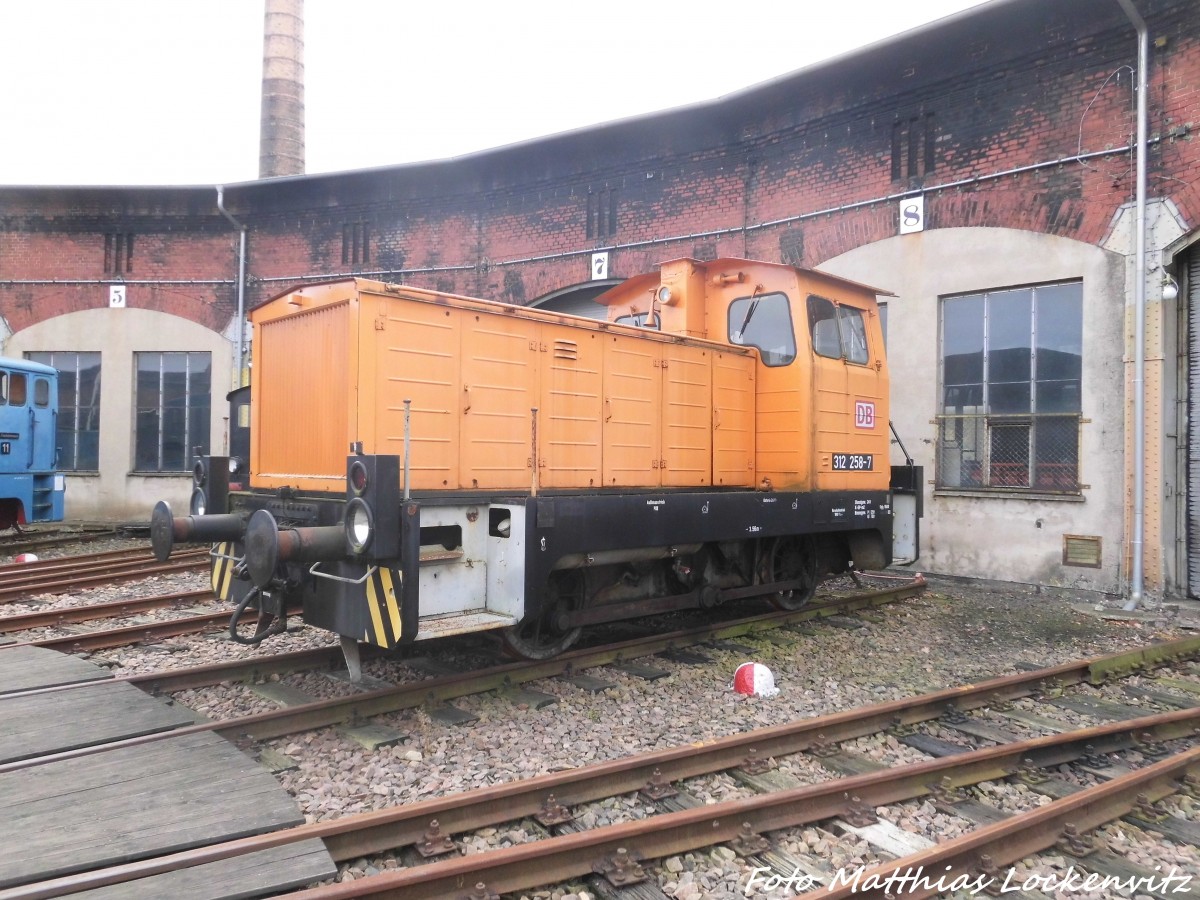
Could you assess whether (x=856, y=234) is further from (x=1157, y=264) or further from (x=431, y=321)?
(x=431, y=321)

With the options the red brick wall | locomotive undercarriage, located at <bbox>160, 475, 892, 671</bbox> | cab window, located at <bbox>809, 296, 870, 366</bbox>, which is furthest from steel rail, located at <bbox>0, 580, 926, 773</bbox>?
the red brick wall

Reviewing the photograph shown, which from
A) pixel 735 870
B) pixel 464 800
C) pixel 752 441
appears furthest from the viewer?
pixel 752 441

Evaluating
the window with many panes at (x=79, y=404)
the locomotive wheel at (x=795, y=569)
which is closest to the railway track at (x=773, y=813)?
the locomotive wheel at (x=795, y=569)

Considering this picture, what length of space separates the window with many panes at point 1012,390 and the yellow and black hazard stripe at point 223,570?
9047 millimetres

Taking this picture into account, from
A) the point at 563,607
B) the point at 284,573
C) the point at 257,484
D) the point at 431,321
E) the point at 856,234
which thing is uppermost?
the point at 856,234

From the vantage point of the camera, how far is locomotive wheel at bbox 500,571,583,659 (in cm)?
555

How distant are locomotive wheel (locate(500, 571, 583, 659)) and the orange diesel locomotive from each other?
2 cm

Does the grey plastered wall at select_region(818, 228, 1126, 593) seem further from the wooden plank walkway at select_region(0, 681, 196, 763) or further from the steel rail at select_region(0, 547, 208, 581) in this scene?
the steel rail at select_region(0, 547, 208, 581)

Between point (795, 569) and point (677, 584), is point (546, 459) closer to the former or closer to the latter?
point (677, 584)

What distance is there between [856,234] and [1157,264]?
3.81m

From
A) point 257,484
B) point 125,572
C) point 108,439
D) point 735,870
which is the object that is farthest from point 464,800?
point 108,439

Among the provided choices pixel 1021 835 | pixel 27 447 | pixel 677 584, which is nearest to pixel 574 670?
pixel 677 584

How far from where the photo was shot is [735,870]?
3.16 meters

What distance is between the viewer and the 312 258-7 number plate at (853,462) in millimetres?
7250
